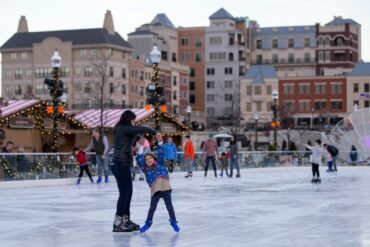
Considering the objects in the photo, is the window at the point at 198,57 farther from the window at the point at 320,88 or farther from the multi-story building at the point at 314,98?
the window at the point at 320,88

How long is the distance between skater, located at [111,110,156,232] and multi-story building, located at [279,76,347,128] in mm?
99269

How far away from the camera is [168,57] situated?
126 meters

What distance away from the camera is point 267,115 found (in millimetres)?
118938

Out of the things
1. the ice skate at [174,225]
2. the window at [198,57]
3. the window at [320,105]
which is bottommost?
the ice skate at [174,225]

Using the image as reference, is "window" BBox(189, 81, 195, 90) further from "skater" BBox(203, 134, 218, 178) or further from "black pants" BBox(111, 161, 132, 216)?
"black pants" BBox(111, 161, 132, 216)

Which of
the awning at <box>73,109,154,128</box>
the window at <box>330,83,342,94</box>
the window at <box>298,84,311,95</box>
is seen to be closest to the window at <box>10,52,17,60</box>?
the window at <box>298,84,311,95</box>

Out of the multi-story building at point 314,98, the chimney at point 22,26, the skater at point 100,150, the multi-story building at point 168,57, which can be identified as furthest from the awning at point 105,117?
the chimney at point 22,26

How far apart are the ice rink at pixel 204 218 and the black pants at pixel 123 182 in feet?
1.44

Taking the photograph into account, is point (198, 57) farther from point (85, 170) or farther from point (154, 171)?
point (154, 171)

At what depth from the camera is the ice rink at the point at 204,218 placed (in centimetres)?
1220

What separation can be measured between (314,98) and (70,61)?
33.0 meters

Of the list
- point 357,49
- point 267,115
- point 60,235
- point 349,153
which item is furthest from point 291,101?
point 60,235

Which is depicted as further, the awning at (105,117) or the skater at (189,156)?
the awning at (105,117)

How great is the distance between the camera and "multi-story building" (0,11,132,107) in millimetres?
102781
